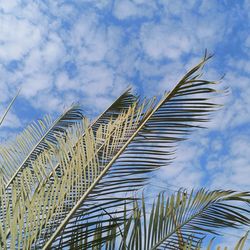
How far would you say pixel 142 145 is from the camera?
2299 mm

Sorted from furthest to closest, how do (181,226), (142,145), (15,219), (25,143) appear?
(25,143)
(181,226)
(142,145)
(15,219)

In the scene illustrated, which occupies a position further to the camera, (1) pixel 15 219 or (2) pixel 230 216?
(2) pixel 230 216

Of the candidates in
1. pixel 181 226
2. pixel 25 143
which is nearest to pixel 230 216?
pixel 181 226

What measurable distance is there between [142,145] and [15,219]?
71 cm

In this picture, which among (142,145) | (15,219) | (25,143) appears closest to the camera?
(15,219)

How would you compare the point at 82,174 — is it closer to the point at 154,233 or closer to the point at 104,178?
the point at 104,178

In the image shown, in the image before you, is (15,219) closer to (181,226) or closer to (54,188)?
(54,188)

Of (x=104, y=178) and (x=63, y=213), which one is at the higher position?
(x=104, y=178)

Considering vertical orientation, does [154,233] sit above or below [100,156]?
below

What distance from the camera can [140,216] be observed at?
2.41m

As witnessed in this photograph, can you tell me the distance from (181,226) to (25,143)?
1.84 meters

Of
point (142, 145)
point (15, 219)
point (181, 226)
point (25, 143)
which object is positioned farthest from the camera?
point (25, 143)

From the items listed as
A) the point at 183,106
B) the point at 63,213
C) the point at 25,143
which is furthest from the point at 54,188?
the point at 25,143

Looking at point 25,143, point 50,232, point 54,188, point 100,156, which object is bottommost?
point 50,232
